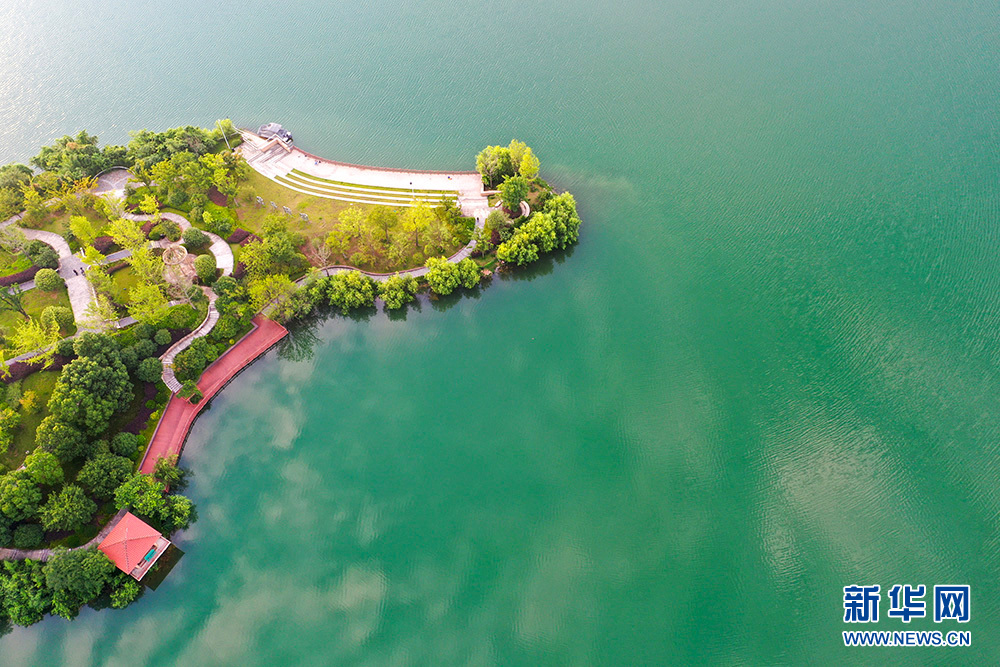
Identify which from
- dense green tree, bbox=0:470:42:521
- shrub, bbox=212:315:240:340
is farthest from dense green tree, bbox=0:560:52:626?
shrub, bbox=212:315:240:340

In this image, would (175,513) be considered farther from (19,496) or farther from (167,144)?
(167,144)

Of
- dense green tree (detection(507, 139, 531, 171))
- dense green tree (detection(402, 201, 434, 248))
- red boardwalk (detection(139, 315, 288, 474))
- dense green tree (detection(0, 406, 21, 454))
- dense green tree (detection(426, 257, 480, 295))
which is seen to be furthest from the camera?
dense green tree (detection(507, 139, 531, 171))

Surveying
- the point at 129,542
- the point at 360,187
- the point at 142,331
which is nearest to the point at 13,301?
the point at 142,331

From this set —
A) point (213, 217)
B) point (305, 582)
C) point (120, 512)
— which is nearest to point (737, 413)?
point (305, 582)

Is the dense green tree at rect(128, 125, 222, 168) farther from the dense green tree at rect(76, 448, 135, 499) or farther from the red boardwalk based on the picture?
the dense green tree at rect(76, 448, 135, 499)

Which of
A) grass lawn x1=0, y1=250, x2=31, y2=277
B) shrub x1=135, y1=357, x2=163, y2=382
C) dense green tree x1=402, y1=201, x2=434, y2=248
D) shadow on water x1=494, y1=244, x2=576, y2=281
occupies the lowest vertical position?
shrub x1=135, y1=357, x2=163, y2=382

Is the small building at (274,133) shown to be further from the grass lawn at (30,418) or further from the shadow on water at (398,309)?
the grass lawn at (30,418)

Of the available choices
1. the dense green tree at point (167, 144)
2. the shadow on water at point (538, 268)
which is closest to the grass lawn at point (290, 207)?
the dense green tree at point (167, 144)
